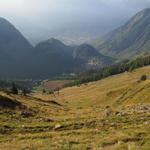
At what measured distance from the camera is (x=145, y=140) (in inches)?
1120

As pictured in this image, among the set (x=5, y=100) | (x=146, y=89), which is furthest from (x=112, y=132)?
(x=146, y=89)

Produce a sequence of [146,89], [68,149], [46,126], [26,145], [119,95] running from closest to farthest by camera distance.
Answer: [68,149] → [26,145] → [46,126] → [146,89] → [119,95]

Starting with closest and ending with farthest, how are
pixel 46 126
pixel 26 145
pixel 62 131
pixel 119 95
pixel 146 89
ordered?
1. pixel 26 145
2. pixel 62 131
3. pixel 46 126
4. pixel 146 89
5. pixel 119 95

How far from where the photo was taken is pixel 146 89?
163 meters

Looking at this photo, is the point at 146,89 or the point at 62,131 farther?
the point at 146,89

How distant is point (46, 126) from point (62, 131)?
345 cm

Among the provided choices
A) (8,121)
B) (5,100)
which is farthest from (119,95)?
(8,121)

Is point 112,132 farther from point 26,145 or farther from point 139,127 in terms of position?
point 26,145

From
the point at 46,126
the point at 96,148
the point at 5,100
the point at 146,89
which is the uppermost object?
the point at 146,89

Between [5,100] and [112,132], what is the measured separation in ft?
104

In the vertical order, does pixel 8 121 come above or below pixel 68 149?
above

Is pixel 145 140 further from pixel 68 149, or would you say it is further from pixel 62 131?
pixel 62 131

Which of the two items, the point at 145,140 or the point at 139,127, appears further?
the point at 139,127

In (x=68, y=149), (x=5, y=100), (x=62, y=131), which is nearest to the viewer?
(x=68, y=149)
